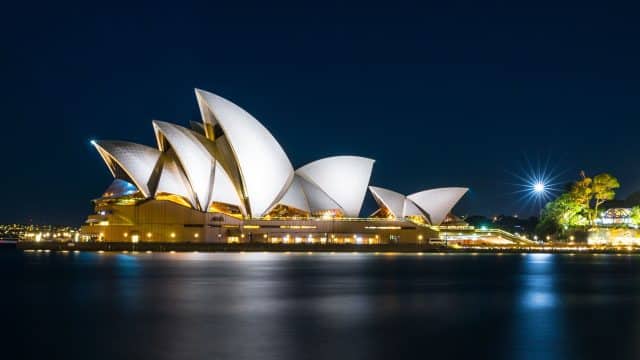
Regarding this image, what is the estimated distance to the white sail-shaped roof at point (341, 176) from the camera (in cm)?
8006

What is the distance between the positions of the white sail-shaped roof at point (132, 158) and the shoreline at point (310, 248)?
7.42 meters

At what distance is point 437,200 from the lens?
90.8 metres

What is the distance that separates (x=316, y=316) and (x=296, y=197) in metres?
54.0

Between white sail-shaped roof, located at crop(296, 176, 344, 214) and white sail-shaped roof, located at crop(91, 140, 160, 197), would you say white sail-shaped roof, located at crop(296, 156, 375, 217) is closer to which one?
white sail-shaped roof, located at crop(296, 176, 344, 214)

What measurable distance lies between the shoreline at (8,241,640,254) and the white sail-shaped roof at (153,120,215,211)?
722 cm

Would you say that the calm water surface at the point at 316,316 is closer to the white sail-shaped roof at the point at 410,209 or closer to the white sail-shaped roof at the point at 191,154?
the white sail-shaped roof at the point at 191,154

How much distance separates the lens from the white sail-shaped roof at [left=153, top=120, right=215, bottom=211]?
2702 inches

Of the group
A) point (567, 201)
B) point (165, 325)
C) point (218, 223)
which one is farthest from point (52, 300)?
point (567, 201)

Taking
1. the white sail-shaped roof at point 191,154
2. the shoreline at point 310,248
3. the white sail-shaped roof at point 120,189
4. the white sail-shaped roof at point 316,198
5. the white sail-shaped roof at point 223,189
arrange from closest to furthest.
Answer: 1. the white sail-shaped roof at point 191,154
2. the white sail-shaped roof at point 223,189
3. the white sail-shaped roof at point 120,189
4. the shoreline at point 310,248
5. the white sail-shaped roof at point 316,198

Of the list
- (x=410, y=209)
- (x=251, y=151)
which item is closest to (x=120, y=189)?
(x=251, y=151)

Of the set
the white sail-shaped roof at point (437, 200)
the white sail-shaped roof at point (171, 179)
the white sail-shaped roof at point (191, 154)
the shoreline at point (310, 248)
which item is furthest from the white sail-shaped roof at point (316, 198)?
the white sail-shaped roof at point (437, 200)

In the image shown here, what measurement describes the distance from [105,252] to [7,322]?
55.7 meters

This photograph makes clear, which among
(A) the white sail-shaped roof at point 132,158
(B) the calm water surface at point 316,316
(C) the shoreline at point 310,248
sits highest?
(A) the white sail-shaped roof at point 132,158

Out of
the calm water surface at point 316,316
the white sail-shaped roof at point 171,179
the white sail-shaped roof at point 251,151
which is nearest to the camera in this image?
the calm water surface at point 316,316
